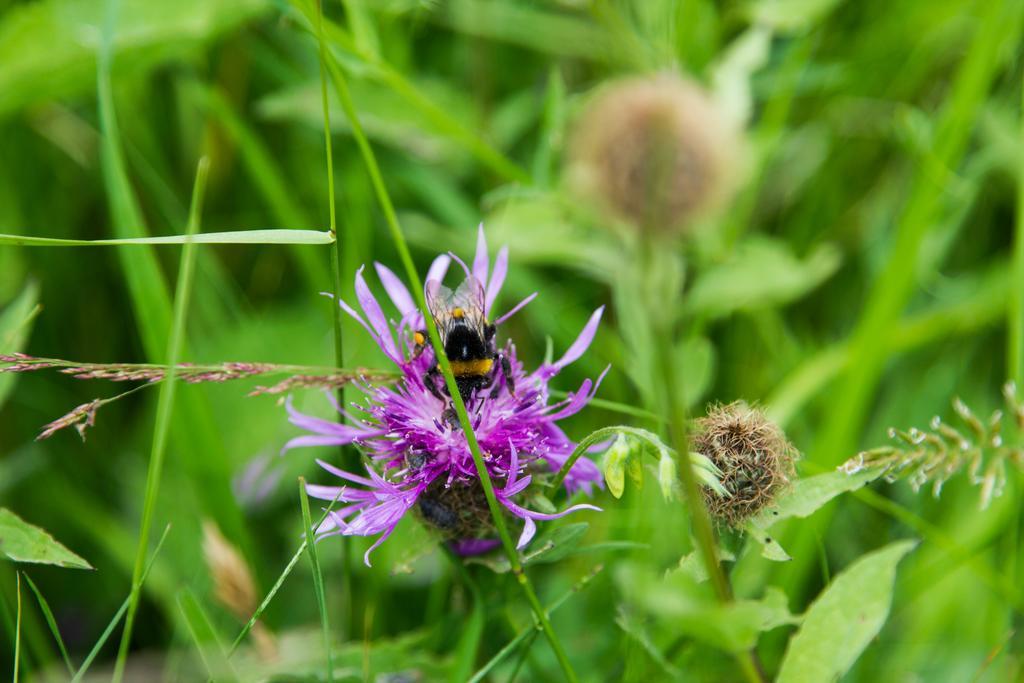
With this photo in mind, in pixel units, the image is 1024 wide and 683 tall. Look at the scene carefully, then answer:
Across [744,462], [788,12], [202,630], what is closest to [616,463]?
[744,462]

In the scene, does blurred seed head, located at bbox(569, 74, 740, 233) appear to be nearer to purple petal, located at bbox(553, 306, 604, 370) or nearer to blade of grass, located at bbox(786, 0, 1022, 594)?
purple petal, located at bbox(553, 306, 604, 370)

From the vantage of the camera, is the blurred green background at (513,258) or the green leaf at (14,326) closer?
the green leaf at (14,326)

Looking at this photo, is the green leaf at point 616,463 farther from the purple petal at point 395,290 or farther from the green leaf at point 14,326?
the green leaf at point 14,326

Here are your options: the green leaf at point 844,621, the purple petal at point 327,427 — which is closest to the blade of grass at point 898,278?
the green leaf at point 844,621

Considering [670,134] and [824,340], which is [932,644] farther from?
[670,134]

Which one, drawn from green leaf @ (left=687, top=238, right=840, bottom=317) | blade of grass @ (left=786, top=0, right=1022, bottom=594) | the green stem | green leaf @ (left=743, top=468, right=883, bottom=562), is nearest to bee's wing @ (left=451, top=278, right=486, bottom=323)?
green leaf @ (left=743, top=468, right=883, bottom=562)

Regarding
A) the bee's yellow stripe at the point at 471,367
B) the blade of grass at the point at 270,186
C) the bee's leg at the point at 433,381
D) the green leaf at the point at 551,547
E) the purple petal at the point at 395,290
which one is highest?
the blade of grass at the point at 270,186
